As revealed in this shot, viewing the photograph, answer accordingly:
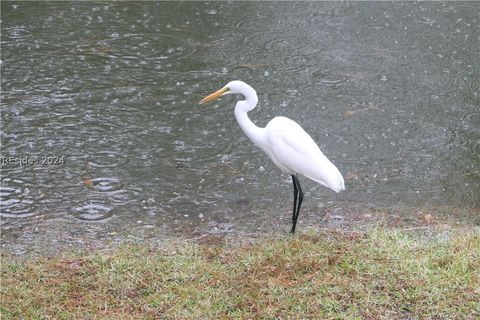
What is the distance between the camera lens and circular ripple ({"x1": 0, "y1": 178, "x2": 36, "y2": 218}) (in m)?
4.98

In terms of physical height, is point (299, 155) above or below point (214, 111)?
above

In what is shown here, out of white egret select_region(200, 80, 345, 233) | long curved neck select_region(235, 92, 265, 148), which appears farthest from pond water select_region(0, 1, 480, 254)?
long curved neck select_region(235, 92, 265, 148)

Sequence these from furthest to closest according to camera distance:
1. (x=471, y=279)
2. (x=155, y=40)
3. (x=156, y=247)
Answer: (x=155, y=40) → (x=156, y=247) → (x=471, y=279)

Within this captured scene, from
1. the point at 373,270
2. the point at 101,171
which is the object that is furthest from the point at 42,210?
the point at 373,270

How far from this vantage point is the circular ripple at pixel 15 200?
4980 mm

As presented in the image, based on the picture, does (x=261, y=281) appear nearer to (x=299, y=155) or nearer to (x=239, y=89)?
(x=299, y=155)

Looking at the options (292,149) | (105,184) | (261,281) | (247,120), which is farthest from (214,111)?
(261,281)

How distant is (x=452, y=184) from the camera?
554 cm

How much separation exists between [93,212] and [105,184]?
0.40 m

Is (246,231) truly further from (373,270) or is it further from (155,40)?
(155,40)

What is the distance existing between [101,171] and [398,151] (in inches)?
96.1

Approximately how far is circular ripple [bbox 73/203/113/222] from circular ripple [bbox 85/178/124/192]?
0.74ft

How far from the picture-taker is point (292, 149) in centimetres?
467

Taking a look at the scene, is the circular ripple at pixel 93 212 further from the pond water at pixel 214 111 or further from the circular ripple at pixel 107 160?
the circular ripple at pixel 107 160
